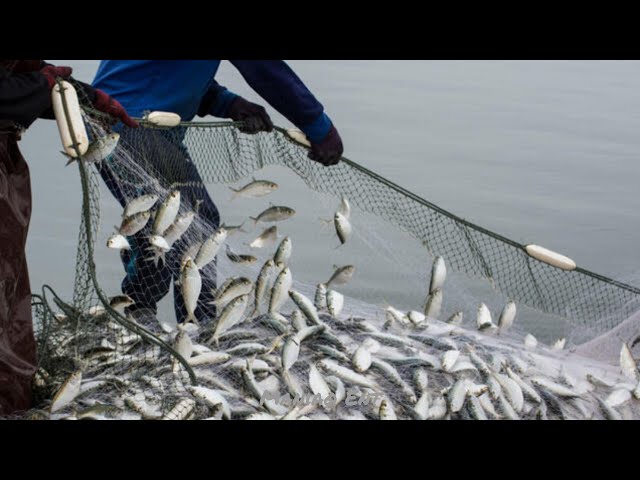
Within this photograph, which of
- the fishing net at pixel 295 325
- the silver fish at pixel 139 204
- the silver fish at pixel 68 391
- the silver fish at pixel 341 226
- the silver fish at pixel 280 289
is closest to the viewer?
the silver fish at pixel 68 391

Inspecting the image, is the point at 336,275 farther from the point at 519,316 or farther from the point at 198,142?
the point at 519,316

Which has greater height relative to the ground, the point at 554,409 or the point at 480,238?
the point at 480,238

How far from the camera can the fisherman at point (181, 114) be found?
483 cm

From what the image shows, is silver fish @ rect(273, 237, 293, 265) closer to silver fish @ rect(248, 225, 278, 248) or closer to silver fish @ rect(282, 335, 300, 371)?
silver fish @ rect(248, 225, 278, 248)

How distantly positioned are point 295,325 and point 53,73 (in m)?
1.42

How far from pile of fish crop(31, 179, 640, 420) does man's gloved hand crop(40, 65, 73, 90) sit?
1.86 ft

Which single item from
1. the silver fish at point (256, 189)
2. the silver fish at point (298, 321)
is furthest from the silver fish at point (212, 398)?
the silver fish at point (256, 189)

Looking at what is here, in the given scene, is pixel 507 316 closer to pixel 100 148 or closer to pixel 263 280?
pixel 263 280

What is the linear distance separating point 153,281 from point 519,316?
2086 mm

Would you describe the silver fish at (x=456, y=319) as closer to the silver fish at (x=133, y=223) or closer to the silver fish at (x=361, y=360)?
the silver fish at (x=361, y=360)

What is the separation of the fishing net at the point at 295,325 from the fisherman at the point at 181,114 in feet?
0.05

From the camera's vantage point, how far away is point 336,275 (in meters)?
4.88

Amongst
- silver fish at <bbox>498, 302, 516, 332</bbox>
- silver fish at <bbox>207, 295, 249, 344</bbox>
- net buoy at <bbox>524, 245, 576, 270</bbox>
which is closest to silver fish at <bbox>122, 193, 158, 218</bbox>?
silver fish at <bbox>207, 295, 249, 344</bbox>
